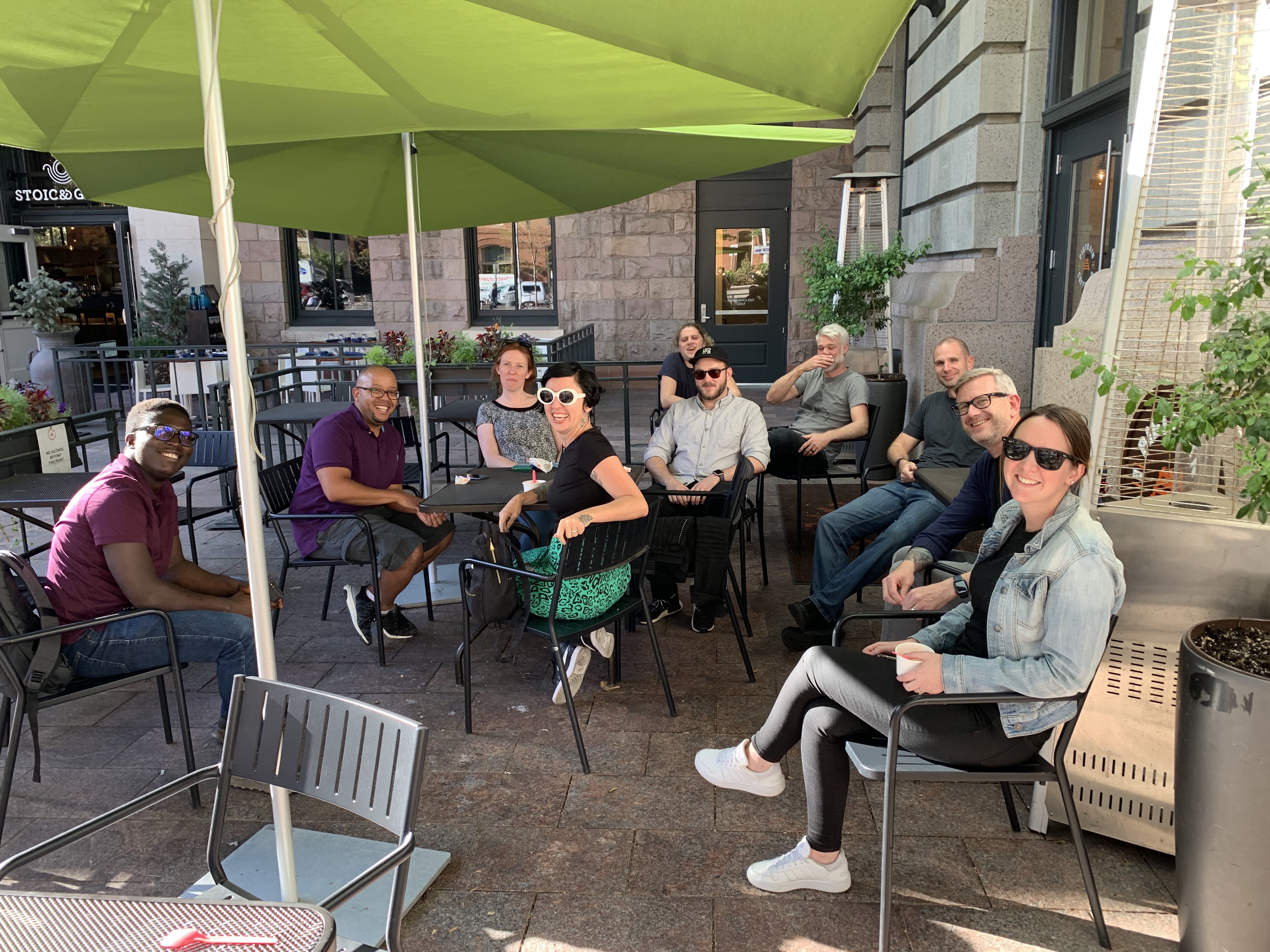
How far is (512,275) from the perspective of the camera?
1497 centimetres

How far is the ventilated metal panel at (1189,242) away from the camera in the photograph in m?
2.72

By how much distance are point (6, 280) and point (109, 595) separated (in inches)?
622

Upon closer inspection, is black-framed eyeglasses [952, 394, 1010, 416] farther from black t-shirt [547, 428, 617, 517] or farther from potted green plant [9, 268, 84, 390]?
potted green plant [9, 268, 84, 390]

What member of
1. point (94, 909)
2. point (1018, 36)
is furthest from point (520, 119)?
point (1018, 36)

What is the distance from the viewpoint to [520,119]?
11.1 ft

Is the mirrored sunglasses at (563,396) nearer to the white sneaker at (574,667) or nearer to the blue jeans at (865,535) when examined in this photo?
the white sneaker at (574,667)

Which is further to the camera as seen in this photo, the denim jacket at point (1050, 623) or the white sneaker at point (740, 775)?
the white sneaker at point (740, 775)

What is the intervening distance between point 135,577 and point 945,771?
107 inches

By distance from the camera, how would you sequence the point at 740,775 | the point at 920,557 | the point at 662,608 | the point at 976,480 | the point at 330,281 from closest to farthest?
the point at 740,775 → the point at 920,557 → the point at 976,480 → the point at 662,608 → the point at 330,281

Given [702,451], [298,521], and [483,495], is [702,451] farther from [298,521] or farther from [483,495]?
[298,521]

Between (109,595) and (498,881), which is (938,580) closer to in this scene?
(498,881)

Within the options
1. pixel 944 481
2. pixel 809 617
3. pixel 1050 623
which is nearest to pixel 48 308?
pixel 809 617

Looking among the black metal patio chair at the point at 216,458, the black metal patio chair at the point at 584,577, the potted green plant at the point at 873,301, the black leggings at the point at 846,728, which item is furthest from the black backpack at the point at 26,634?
the potted green plant at the point at 873,301

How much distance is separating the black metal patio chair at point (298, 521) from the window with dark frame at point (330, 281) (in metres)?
10.7
